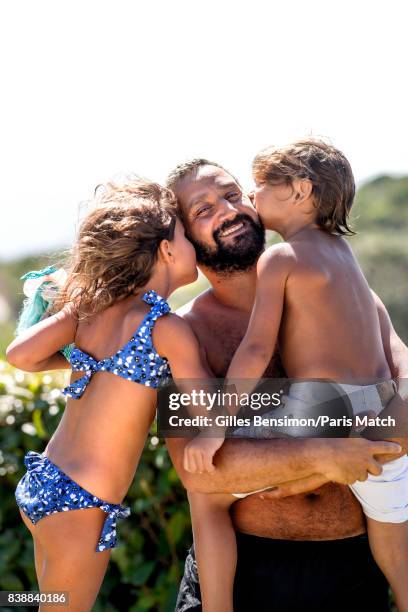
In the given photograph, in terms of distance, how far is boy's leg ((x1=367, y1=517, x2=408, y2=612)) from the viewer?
3.24 m

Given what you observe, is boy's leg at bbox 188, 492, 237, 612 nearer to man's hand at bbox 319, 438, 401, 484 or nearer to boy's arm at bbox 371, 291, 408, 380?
man's hand at bbox 319, 438, 401, 484

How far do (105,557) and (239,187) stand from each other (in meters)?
1.57

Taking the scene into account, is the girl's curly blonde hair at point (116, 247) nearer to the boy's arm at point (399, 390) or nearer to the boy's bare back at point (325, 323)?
the boy's bare back at point (325, 323)

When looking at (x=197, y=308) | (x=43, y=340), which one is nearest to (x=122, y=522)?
(x=197, y=308)

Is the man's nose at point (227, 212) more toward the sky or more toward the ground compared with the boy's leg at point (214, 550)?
more toward the sky

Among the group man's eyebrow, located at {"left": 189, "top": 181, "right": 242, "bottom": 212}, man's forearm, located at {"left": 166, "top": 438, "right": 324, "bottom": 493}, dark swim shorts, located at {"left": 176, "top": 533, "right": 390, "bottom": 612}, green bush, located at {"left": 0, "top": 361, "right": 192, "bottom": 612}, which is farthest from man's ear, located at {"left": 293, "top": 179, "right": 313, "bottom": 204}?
green bush, located at {"left": 0, "top": 361, "right": 192, "bottom": 612}

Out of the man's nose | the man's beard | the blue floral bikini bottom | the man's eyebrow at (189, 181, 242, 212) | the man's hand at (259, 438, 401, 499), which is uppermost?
the man's eyebrow at (189, 181, 242, 212)

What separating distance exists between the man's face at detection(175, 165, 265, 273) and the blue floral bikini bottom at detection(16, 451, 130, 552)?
1047 mm

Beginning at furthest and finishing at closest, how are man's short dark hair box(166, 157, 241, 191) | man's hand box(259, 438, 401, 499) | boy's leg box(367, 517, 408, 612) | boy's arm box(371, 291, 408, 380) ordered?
man's short dark hair box(166, 157, 241, 191) < boy's arm box(371, 291, 408, 380) < boy's leg box(367, 517, 408, 612) < man's hand box(259, 438, 401, 499)

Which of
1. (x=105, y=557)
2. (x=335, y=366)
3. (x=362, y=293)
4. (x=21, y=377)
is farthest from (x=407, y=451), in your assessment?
(x=21, y=377)

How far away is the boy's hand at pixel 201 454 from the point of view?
3.04 meters

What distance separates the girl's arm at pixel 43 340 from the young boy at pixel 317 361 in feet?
2.15

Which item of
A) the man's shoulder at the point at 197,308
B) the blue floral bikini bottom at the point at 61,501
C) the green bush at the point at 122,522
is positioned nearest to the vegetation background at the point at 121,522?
the green bush at the point at 122,522

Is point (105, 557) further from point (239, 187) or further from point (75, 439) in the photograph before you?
A: point (239, 187)
